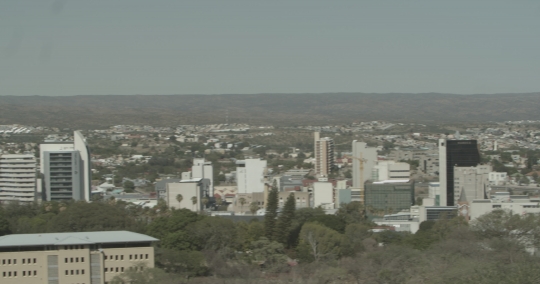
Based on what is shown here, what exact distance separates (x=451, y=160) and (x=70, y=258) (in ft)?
89.9

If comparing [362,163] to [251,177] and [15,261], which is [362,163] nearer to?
[251,177]

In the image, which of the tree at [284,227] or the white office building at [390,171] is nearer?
the tree at [284,227]

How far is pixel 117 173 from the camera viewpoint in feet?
214

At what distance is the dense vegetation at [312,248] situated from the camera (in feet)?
70.9

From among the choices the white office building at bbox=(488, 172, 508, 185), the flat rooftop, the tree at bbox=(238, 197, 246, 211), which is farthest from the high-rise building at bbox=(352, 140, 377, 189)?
the flat rooftop

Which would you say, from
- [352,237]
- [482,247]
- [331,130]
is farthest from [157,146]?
[482,247]

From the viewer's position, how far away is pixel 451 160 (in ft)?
A: 150

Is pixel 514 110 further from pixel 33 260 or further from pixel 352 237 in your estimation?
pixel 33 260

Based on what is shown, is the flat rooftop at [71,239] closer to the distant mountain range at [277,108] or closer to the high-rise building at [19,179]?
the high-rise building at [19,179]

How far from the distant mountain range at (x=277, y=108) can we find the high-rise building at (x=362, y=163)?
67.8 m

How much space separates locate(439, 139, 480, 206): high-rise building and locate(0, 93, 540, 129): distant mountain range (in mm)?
80470

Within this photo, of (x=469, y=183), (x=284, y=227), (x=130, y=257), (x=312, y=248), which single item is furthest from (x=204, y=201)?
(x=130, y=257)

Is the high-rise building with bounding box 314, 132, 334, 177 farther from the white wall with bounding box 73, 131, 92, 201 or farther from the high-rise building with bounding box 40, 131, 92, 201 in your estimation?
the high-rise building with bounding box 40, 131, 92, 201

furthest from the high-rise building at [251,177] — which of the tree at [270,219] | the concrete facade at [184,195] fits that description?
the tree at [270,219]
